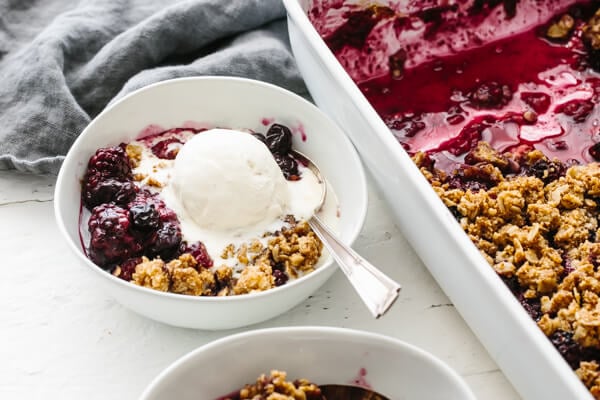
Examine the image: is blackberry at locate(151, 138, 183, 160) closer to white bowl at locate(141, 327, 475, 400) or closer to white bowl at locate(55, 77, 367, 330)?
white bowl at locate(55, 77, 367, 330)

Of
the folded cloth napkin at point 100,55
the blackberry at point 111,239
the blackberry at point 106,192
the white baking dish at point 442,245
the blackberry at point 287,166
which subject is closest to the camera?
the white baking dish at point 442,245

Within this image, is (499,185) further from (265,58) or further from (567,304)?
(265,58)

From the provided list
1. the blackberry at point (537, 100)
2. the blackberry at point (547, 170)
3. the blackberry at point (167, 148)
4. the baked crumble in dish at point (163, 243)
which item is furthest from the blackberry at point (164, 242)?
the blackberry at point (537, 100)

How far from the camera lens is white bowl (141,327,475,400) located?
1260 millimetres

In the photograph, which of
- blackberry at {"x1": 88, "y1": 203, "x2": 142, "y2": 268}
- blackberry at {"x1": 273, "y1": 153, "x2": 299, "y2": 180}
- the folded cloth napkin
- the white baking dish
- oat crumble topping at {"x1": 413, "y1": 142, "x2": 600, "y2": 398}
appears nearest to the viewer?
the white baking dish

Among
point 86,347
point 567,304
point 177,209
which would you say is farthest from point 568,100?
point 86,347

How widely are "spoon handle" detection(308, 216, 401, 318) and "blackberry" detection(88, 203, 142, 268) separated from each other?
0.39m

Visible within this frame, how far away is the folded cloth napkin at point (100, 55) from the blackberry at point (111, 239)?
0.33 metres

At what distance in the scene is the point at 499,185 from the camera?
1.60m

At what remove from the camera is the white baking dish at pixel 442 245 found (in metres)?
1.23

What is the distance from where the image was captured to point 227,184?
1.58m

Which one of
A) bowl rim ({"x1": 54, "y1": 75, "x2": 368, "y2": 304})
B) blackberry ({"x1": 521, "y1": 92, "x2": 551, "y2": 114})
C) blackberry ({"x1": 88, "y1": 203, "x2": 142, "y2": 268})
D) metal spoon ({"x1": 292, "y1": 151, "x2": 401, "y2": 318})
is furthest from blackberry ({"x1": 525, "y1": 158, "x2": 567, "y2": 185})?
blackberry ({"x1": 88, "y1": 203, "x2": 142, "y2": 268})

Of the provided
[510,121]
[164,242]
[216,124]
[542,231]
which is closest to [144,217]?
[164,242]

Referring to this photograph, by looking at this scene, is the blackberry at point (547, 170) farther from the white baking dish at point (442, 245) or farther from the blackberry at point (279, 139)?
the blackberry at point (279, 139)
